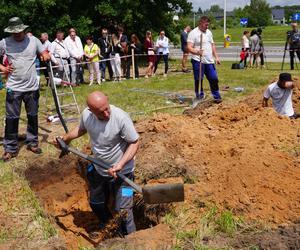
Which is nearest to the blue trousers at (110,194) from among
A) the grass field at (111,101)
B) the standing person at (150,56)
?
the grass field at (111,101)

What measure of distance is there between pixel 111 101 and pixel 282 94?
491 centimetres

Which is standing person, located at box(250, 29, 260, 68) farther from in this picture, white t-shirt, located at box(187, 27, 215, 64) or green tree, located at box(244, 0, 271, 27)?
green tree, located at box(244, 0, 271, 27)

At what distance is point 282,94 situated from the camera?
7.46m

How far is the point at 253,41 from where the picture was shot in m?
18.3

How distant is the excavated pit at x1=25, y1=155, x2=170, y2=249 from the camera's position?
532 centimetres

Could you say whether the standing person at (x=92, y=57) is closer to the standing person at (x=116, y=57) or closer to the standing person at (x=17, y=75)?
the standing person at (x=116, y=57)

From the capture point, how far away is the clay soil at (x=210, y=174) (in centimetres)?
457

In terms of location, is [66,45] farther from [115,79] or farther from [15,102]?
[15,102]

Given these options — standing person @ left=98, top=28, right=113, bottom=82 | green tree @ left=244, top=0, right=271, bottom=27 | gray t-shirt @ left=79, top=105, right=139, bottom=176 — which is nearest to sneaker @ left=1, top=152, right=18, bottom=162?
gray t-shirt @ left=79, top=105, right=139, bottom=176

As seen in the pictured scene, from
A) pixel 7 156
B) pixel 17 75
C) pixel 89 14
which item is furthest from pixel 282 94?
pixel 89 14

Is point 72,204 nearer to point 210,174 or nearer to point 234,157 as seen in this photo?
point 210,174

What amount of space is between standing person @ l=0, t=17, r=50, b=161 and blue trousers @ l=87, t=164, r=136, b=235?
7.82 feet

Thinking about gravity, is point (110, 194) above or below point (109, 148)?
below

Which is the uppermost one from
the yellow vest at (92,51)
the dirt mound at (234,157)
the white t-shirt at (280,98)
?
the yellow vest at (92,51)
